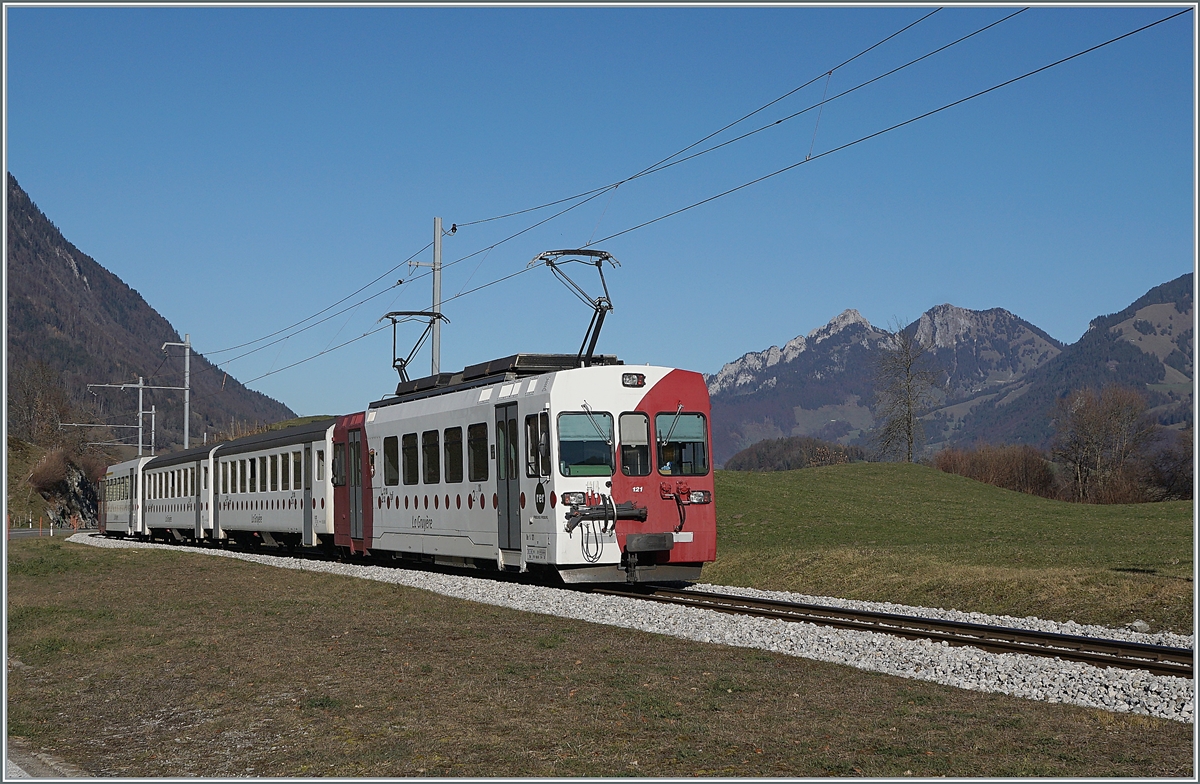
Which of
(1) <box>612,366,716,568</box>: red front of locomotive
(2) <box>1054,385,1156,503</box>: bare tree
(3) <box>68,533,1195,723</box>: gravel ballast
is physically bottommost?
(3) <box>68,533,1195,723</box>: gravel ballast

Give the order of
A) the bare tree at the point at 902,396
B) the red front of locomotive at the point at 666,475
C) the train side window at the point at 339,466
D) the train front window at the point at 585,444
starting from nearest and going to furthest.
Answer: the train front window at the point at 585,444, the red front of locomotive at the point at 666,475, the train side window at the point at 339,466, the bare tree at the point at 902,396

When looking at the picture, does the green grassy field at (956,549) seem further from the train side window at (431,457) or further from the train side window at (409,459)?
the train side window at (409,459)

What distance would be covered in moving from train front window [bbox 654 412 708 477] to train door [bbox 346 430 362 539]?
407 inches

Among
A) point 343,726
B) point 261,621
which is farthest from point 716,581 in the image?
point 343,726

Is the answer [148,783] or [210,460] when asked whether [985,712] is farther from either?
[210,460]

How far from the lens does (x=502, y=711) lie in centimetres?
992

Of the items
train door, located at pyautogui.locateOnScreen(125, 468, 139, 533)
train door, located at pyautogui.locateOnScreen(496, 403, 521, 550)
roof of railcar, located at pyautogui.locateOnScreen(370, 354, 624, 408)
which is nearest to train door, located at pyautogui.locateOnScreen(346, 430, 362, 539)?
roof of railcar, located at pyautogui.locateOnScreen(370, 354, 624, 408)

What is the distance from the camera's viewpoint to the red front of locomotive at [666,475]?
20.1 m

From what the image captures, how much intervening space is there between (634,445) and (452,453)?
462cm

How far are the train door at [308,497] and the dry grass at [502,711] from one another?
1517cm

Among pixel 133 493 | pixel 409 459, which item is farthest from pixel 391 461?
pixel 133 493

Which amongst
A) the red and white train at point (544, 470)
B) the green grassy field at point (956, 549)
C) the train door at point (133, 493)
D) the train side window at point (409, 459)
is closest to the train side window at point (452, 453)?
the red and white train at point (544, 470)

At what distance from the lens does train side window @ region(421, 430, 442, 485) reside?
24.2m

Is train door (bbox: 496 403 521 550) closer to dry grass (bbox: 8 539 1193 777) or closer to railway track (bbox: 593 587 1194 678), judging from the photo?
railway track (bbox: 593 587 1194 678)
